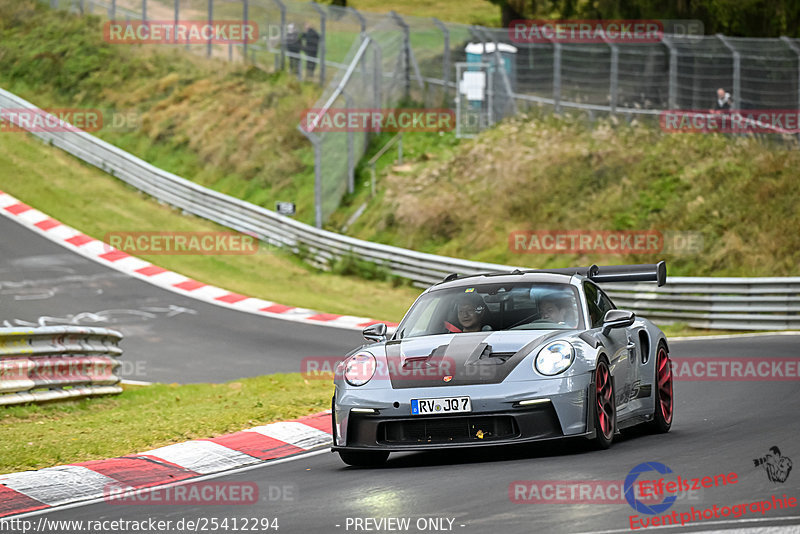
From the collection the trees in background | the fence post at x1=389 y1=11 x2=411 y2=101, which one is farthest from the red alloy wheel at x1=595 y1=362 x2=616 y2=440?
the fence post at x1=389 y1=11 x2=411 y2=101

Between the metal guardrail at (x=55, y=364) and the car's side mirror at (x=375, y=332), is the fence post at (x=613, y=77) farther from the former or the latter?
the car's side mirror at (x=375, y=332)

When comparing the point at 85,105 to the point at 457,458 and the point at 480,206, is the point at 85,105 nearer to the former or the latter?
the point at 480,206

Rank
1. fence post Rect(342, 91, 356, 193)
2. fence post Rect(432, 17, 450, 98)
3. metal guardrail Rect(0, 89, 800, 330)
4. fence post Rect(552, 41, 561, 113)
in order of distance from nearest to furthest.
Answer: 1. metal guardrail Rect(0, 89, 800, 330)
2. fence post Rect(552, 41, 561, 113)
3. fence post Rect(342, 91, 356, 193)
4. fence post Rect(432, 17, 450, 98)

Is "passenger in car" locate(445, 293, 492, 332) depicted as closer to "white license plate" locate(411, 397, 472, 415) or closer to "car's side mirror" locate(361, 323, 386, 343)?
"car's side mirror" locate(361, 323, 386, 343)

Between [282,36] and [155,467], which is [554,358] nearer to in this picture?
[155,467]

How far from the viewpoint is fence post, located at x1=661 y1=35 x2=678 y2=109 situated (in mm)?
26453

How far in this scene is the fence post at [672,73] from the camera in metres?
26.5

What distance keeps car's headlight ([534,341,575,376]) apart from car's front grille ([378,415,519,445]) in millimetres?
442

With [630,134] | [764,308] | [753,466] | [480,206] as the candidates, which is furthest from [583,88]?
[753,466]

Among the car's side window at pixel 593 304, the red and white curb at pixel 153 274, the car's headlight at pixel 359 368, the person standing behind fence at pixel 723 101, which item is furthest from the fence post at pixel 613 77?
the car's headlight at pixel 359 368

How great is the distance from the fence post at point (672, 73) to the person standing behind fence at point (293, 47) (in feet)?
42.8

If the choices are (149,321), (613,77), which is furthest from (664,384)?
(613,77)

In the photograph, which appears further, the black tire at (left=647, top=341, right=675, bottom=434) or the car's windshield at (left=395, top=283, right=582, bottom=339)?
the black tire at (left=647, top=341, right=675, bottom=434)

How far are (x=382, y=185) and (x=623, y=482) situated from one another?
24.5 m
